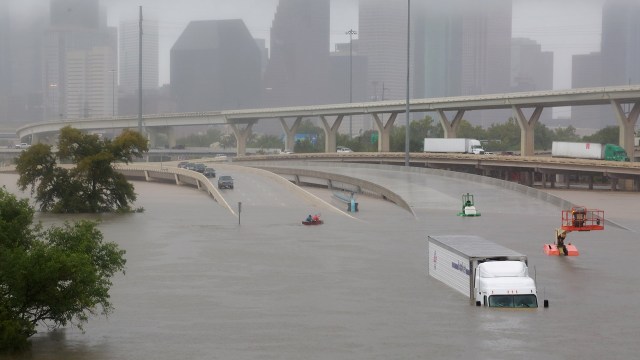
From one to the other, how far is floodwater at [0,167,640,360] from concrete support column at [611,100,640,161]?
4745cm

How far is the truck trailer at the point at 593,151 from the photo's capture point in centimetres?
11450

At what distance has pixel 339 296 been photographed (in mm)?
41312

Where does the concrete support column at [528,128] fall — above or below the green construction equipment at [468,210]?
above

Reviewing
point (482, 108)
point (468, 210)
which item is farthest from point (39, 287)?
point (482, 108)

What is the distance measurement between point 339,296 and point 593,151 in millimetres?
81343

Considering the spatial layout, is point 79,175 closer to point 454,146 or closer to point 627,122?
point 627,122

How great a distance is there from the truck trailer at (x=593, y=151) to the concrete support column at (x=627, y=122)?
9.67 ft

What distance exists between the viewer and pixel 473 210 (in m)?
73.2

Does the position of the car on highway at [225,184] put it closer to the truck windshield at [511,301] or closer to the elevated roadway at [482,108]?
the elevated roadway at [482,108]

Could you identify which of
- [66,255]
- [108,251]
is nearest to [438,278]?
[108,251]

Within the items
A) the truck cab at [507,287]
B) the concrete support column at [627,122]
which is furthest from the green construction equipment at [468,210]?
the concrete support column at [627,122]

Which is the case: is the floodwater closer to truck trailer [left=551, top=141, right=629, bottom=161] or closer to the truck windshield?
the truck windshield

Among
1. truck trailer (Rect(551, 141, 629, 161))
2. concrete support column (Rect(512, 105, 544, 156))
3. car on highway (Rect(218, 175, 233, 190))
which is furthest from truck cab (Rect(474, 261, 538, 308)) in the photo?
concrete support column (Rect(512, 105, 544, 156))

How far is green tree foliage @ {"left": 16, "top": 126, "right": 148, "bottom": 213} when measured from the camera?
81.8m
